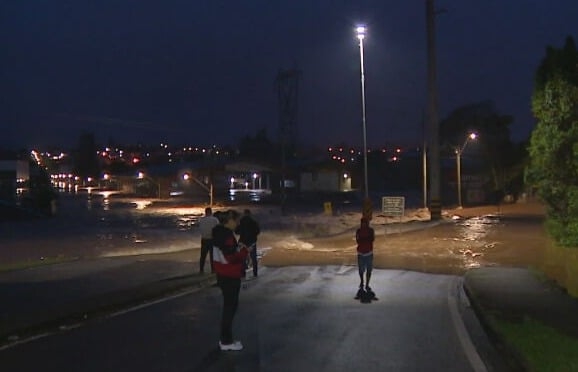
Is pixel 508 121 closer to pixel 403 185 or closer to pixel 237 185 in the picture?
pixel 403 185

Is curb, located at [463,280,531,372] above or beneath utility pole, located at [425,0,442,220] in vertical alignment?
beneath

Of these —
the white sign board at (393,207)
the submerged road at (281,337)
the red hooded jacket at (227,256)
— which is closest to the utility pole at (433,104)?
the white sign board at (393,207)

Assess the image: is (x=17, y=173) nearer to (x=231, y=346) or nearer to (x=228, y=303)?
(x=228, y=303)

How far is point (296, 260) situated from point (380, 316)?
12.2m

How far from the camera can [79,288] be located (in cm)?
1747

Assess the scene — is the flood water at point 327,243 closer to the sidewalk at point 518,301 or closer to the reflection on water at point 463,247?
the reflection on water at point 463,247

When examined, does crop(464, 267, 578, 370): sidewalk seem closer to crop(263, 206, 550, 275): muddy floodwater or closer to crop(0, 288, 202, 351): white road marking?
crop(263, 206, 550, 275): muddy floodwater

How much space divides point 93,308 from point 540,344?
7.58 meters

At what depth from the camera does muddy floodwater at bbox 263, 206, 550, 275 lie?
2506cm

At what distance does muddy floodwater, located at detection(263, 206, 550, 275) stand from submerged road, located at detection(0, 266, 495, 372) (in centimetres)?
765

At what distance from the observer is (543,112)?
17.4 meters

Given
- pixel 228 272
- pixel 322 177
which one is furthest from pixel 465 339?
pixel 322 177

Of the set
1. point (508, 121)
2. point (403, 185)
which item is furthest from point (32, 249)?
point (403, 185)

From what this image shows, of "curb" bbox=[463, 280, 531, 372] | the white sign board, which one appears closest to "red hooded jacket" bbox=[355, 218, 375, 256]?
"curb" bbox=[463, 280, 531, 372]
